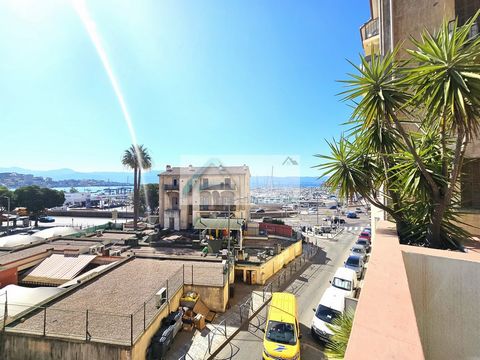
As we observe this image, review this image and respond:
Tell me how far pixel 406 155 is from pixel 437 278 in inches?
147

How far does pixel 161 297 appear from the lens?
11.6 m

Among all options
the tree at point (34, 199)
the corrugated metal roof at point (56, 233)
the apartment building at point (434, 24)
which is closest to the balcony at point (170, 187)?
the corrugated metal roof at point (56, 233)

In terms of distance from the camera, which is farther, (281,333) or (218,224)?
(218,224)

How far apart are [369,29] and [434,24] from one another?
7.65m

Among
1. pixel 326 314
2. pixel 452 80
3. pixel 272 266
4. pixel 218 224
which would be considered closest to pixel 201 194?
pixel 218 224

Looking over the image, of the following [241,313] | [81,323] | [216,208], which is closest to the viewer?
[81,323]

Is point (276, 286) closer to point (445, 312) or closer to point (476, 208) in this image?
point (476, 208)

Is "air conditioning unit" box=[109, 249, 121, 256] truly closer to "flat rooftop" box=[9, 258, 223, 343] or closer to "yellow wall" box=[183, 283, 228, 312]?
"flat rooftop" box=[9, 258, 223, 343]

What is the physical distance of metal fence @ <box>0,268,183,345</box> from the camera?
28.5 ft

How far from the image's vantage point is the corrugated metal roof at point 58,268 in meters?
16.4

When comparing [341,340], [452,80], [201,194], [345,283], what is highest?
[452,80]

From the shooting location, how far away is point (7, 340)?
8773 millimetres

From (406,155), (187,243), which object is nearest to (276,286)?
(187,243)

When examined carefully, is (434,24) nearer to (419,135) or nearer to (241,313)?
A: (419,135)
